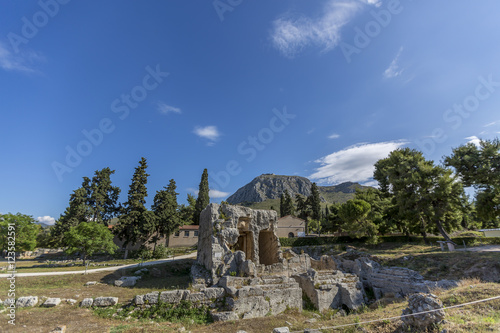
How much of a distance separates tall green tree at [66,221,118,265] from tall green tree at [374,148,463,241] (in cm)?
3422

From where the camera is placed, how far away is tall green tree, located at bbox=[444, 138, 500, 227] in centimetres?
1752

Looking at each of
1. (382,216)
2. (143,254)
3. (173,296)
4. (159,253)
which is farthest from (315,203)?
(173,296)

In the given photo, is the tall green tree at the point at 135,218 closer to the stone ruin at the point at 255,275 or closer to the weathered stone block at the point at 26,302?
the stone ruin at the point at 255,275

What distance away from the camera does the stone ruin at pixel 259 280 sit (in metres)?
11.0

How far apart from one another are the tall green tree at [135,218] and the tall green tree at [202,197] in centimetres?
1405

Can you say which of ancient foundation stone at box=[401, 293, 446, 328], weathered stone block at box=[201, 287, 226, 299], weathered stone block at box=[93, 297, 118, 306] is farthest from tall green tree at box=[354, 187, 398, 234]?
Answer: weathered stone block at box=[93, 297, 118, 306]

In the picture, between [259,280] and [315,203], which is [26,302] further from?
[315,203]

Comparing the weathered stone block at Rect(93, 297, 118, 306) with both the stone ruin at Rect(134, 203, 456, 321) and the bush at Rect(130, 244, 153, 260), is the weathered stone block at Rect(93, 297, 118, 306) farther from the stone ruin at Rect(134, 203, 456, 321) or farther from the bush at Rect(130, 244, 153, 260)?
the bush at Rect(130, 244, 153, 260)

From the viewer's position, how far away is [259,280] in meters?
Answer: 12.7

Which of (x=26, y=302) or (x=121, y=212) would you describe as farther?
(x=121, y=212)

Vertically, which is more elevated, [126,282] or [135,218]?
[135,218]

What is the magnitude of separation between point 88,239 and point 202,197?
2538cm

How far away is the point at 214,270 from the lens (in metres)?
14.2

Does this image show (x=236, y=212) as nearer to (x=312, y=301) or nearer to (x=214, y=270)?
(x=214, y=270)
